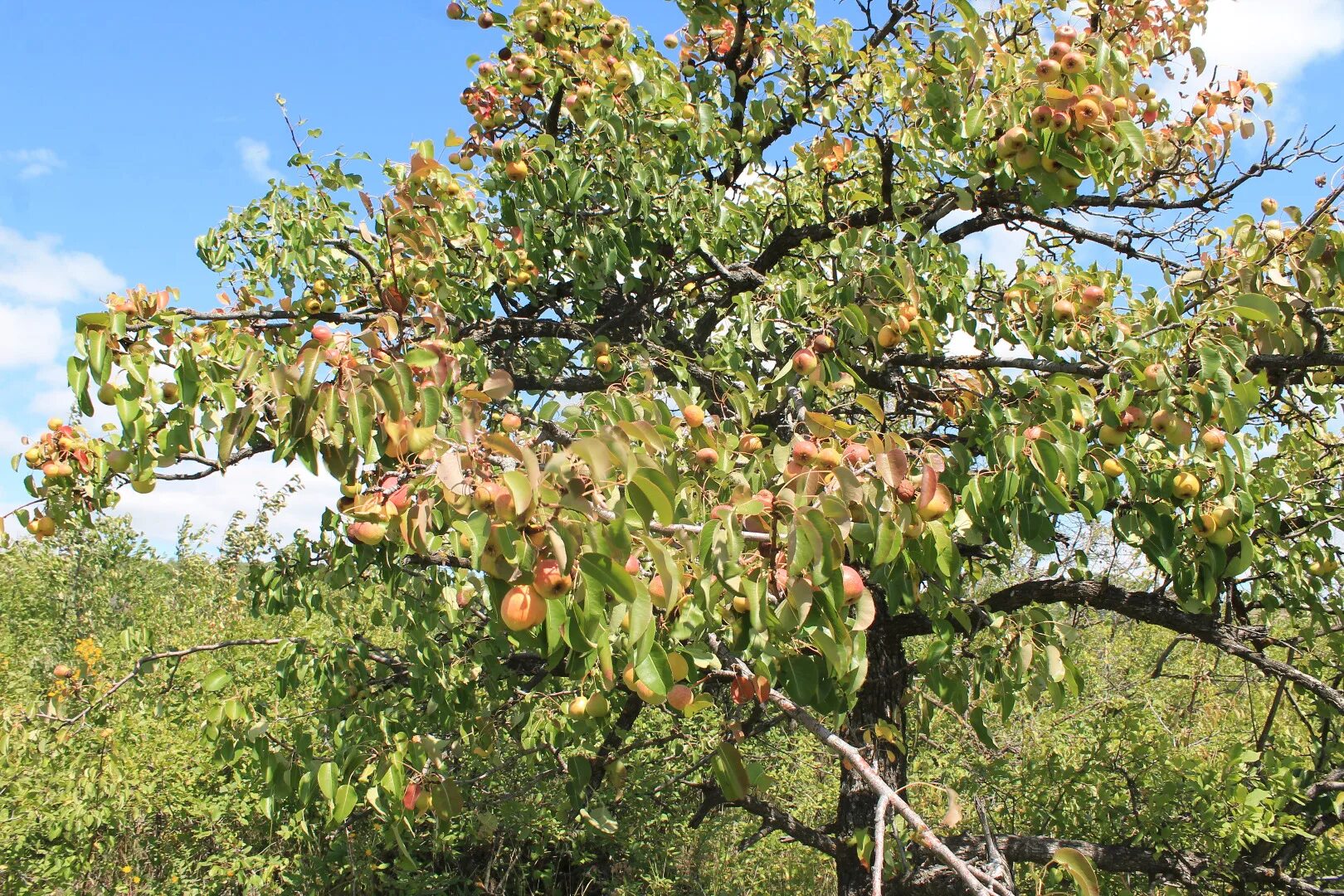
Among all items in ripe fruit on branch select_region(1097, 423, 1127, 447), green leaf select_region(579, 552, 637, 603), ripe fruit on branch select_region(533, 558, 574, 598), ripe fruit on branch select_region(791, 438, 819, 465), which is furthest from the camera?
ripe fruit on branch select_region(1097, 423, 1127, 447)

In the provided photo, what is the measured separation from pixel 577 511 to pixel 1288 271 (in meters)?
2.07

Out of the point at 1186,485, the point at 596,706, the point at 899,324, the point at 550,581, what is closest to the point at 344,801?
the point at 596,706

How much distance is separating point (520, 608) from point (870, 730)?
235cm

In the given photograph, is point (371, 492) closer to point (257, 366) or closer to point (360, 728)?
point (257, 366)

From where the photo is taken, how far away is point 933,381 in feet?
9.35

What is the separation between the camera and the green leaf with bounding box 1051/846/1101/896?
1.27 meters

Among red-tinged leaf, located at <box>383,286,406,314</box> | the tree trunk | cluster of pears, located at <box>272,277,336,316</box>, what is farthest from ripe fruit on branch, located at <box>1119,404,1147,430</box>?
cluster of pears, located at <box>272,277,336,316</box>

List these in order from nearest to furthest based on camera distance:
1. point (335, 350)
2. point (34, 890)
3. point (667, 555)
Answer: point (667, 555) → point (335, 350) → point (34, 890)

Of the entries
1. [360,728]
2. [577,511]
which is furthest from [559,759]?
[577,511]

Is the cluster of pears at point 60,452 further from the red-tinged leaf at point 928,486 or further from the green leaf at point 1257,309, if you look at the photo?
the green leaf at point 1257,309

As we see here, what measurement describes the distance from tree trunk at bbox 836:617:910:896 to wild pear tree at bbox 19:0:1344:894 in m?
0.02

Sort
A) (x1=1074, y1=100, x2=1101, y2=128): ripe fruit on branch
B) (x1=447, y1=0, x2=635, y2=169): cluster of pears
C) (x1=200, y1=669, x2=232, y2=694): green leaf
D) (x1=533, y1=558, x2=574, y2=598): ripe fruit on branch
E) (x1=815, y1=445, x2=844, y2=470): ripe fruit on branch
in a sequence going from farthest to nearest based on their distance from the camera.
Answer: (x1=447, y1=0, x2=635, y2=169): cluster of pears
(x1=200, y1=669, x2=232, y2=694): green leaf
(x1=1074, y1=100, x2=1101, y2=128): ripe fruit on branch
(x1=815, y1=445, x2=844, y2=470): ripe fruit on branch
(x1=533, y1=558, x2=574, y2=598): ripe fruit on branch

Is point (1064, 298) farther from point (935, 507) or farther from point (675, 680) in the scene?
point (675, 680)

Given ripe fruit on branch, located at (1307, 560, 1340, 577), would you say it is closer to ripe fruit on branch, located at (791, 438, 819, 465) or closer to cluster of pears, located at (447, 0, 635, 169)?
ripe fruit on branch, located at (791, 438, 819, 465)
